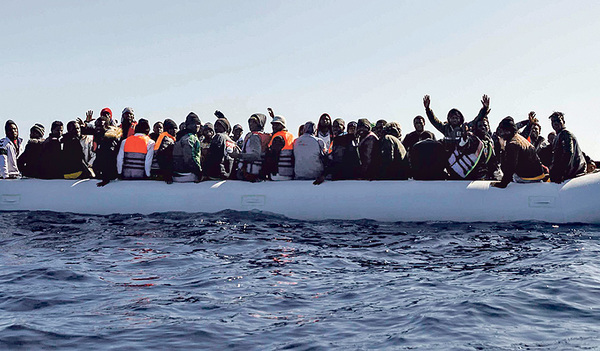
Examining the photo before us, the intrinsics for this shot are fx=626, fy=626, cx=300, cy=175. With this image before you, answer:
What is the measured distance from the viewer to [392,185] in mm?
10594

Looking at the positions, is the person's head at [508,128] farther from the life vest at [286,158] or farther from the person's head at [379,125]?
the life vest at [286,158]

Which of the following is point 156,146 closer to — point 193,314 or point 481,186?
point 481,186

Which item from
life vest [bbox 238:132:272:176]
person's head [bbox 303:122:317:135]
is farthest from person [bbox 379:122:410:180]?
life vest [bbox 238:132:272:176]

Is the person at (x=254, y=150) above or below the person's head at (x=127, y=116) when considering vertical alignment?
below

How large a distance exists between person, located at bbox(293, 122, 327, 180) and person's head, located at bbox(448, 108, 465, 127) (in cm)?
239

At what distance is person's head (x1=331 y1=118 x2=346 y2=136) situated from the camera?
1130cm

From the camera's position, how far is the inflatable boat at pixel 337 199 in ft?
32.6

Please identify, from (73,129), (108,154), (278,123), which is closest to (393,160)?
(278,123)

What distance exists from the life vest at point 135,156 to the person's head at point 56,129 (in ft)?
5.20

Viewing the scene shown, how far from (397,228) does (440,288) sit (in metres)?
3.88

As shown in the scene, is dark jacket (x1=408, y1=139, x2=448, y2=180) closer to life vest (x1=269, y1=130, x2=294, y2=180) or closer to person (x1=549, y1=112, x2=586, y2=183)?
Result: person (x1=549, y1=112, x2=586, y2=183)

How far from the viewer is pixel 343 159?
10.9 meters

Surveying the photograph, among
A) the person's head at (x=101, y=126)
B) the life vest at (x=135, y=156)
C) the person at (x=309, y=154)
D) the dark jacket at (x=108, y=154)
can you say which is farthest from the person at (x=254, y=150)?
the person's head at (x=101, y=126)

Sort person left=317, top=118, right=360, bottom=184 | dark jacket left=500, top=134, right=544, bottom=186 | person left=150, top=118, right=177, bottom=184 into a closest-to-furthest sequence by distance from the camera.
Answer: dark jacket left=500, top=134, right=544, bottom=186 → person left=317, top=118, right=360, bottom=184 → person left=150, top=118, right=177, bottom=184
